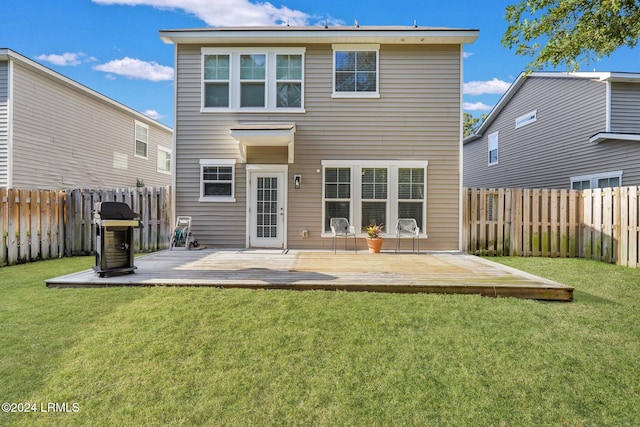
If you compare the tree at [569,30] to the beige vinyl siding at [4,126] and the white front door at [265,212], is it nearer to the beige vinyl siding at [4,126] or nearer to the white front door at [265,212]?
the white front door at [265,212]

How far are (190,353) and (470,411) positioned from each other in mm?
2260

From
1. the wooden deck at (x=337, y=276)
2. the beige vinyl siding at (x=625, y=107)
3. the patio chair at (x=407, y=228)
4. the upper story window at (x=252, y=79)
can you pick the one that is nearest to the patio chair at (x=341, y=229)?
the patio chair at (x=407, y=228)

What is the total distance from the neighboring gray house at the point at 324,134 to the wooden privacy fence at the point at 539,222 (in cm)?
57

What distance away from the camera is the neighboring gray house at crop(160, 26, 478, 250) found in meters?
8.28

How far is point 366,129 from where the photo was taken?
834 cm

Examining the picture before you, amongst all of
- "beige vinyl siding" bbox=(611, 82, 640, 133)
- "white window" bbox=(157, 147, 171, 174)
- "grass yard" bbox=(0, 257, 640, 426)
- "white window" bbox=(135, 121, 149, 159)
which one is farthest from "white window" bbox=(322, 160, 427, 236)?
"white window" bbox=(157, 147, 171, 174)

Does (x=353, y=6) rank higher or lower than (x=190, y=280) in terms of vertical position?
higher

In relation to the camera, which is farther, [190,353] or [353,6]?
[353,6]

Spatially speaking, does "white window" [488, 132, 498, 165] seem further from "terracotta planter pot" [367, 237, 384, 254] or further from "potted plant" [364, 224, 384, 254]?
"terracotta planter pot" [367, 237, 384, 254]

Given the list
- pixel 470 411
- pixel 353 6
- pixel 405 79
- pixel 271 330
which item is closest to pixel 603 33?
pixel 405 79

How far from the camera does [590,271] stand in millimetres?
6043

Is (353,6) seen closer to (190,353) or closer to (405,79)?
(405,79)

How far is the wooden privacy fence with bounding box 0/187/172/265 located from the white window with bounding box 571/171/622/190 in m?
12.7

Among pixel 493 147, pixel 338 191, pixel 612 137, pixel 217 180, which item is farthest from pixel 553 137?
pixel 217 180
